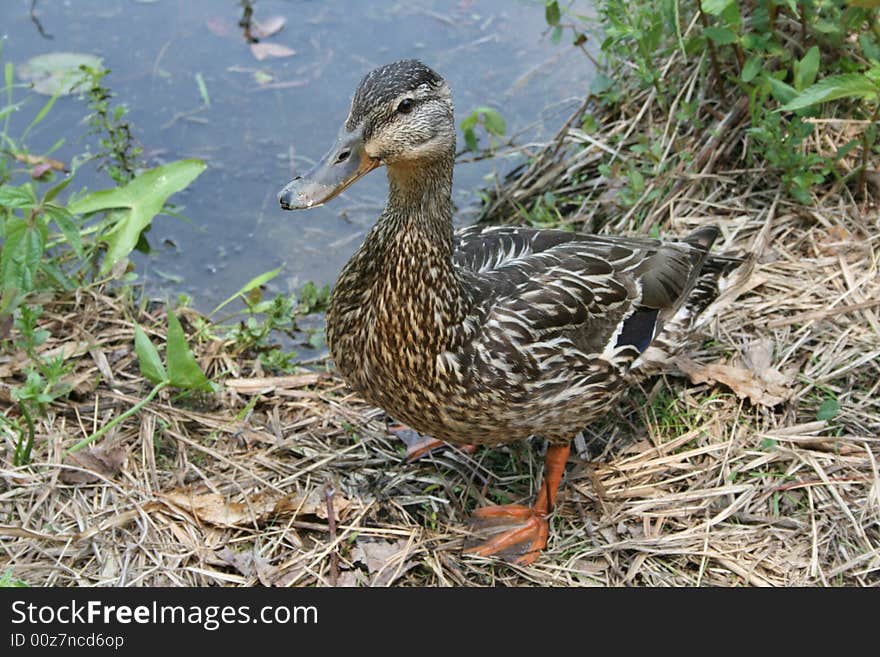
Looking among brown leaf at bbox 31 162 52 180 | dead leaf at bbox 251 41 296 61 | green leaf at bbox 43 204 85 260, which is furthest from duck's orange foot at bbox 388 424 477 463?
dead leaf at bbox 251 41 296 61

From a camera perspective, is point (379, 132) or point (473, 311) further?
point (473, 311)

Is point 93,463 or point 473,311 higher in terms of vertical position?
point 473,311

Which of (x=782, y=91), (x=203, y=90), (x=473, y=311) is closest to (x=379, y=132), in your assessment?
(x=473, y=311)

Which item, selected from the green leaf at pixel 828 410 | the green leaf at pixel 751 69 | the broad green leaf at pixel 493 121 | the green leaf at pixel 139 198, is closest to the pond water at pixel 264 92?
the broad green leaf at pixel 493 121

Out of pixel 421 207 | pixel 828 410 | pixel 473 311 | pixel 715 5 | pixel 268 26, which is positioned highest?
pixel 715 5

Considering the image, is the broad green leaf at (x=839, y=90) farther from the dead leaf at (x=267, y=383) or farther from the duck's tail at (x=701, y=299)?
the dead leaf at (x=267, y=383)

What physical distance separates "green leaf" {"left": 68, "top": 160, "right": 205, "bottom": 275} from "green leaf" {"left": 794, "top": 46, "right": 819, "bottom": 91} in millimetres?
2555

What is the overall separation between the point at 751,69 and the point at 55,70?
11.7ft

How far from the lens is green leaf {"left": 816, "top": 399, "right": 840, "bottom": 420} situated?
3846mm

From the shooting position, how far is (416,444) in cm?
404

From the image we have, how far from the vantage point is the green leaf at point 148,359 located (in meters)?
3.92

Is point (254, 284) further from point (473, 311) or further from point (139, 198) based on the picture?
point (473, 311)

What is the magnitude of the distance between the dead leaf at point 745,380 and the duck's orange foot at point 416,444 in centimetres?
94

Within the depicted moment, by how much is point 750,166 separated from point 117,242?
284 centimetres
